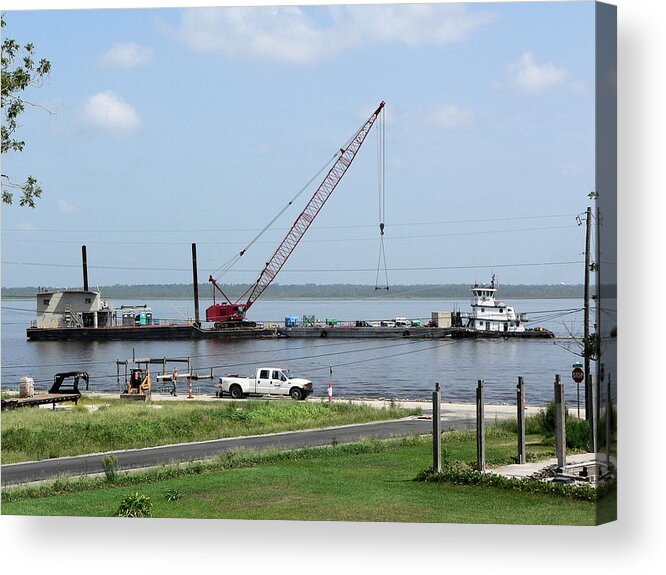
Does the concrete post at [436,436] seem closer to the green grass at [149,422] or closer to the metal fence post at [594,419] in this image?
the metal fence post at [594,419]

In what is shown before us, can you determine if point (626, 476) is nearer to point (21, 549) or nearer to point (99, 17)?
point (21, 549)

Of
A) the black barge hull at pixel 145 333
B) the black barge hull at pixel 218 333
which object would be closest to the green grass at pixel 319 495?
the black barge hull at pixel 145 333

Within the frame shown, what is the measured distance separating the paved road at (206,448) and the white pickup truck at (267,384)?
2.16 metres

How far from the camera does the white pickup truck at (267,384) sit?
902 inches

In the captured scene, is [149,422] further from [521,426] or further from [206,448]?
→ [521,426]

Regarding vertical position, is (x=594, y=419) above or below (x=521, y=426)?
above

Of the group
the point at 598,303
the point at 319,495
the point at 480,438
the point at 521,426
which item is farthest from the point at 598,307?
the point at 319,495

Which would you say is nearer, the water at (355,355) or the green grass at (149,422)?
the green grass at (149,422)

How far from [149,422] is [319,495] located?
6661mm

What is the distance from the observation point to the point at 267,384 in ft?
75.9

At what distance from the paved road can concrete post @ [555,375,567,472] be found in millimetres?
5592

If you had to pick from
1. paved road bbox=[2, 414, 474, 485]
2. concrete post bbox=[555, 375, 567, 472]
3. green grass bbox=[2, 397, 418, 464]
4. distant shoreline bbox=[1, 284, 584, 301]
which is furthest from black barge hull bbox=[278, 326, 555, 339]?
concrete post bbox=[555, 375, 567, 472]

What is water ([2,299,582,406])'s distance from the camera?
62.5 feet

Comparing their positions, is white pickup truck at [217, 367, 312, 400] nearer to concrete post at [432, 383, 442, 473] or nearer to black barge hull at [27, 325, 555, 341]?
black barge hull at [27, 325, 555, 341]
